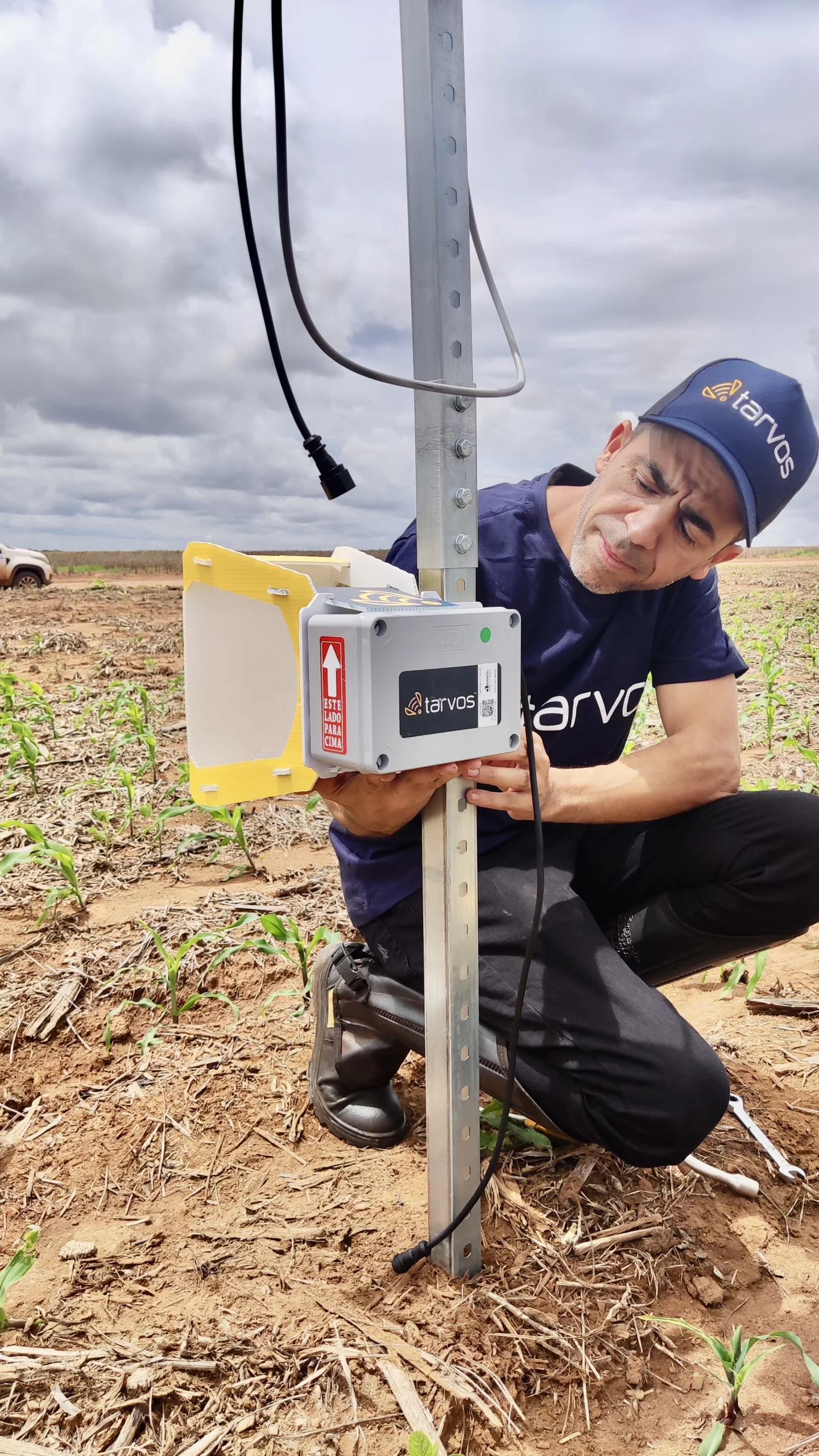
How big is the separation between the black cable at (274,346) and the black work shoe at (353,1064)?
2.88ft

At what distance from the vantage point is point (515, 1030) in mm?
1251

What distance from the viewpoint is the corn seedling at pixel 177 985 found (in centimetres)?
200

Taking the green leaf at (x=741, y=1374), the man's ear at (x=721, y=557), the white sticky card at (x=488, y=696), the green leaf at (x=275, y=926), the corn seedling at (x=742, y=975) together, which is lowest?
the corn seedling at (x=742, y=975)

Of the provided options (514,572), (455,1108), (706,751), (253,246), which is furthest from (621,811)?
(253,246)

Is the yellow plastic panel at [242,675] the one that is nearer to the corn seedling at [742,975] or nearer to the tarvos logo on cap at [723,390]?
the tarvos logo on cap at [723,390]

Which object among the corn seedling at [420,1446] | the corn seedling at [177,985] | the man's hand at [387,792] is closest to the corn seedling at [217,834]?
the corn seedling at [177,985]

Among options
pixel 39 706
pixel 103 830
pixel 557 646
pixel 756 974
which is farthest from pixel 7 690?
pixel 756 974

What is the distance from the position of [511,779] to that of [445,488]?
0.38 meters

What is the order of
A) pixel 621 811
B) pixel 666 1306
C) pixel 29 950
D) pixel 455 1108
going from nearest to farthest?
pixel 455 1108 < pixel 666 1306 < pixel 621 811 < pixel 29 950

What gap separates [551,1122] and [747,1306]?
386 mm

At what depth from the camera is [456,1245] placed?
4.20 feet

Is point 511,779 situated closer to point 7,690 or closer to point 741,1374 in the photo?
point 741,1374

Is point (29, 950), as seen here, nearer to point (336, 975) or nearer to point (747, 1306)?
point (336, 975)

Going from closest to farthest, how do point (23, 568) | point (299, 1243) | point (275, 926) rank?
point (299, 1243)
point (275, 926)
point (23, 568)
